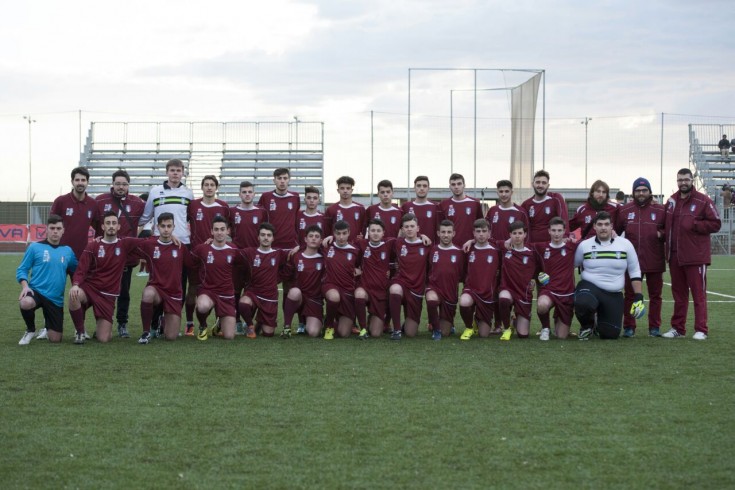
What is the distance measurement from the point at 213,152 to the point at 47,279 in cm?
1975

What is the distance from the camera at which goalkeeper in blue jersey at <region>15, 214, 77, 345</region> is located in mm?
6828

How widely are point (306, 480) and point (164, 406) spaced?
1.51 metres

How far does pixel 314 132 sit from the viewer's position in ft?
84.0

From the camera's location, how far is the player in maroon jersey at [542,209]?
772 cm

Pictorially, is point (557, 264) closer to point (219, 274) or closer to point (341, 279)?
point (341, 279)

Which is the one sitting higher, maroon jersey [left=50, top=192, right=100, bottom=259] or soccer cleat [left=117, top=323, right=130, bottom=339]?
maroon jersey [left=50, top=192, right=100, bottom=259]

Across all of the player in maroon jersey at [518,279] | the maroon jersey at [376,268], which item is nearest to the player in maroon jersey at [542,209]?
the player in maroon jersey at [518,279]

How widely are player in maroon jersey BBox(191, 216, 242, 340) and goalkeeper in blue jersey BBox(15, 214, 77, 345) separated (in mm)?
1117

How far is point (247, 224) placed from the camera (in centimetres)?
783

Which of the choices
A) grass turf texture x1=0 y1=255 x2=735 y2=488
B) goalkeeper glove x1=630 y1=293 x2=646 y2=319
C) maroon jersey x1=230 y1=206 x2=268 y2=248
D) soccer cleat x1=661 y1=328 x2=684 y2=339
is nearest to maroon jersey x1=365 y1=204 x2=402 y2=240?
maroon jersey x1=230 y1=206 x2=268 y2=248

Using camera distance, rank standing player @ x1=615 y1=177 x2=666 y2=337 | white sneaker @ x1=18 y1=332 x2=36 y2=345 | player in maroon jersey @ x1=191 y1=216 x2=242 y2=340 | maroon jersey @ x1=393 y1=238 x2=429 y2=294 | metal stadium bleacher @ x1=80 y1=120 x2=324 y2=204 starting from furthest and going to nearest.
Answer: metal stadium bleacher @ x1=80 y1=120 x2=324 y2=204, standing player @ x1=615 y1=177 x2=666 y2=337, maroon jersey @ x1=393 y1=238 x2=429 y2=294, player in maroon jersey @ x1=191 y1=216 x2=242 y2=340, white sneaker @ x1=18 y1=332 x2=36 y2=345

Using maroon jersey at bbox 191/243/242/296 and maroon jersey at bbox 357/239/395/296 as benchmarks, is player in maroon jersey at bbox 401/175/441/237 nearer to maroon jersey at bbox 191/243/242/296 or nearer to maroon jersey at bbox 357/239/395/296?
maroon jersey at bbox 357/239/395/296

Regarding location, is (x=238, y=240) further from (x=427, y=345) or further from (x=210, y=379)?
(x=210, y=379)

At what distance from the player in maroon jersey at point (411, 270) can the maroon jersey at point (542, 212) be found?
1.16m
